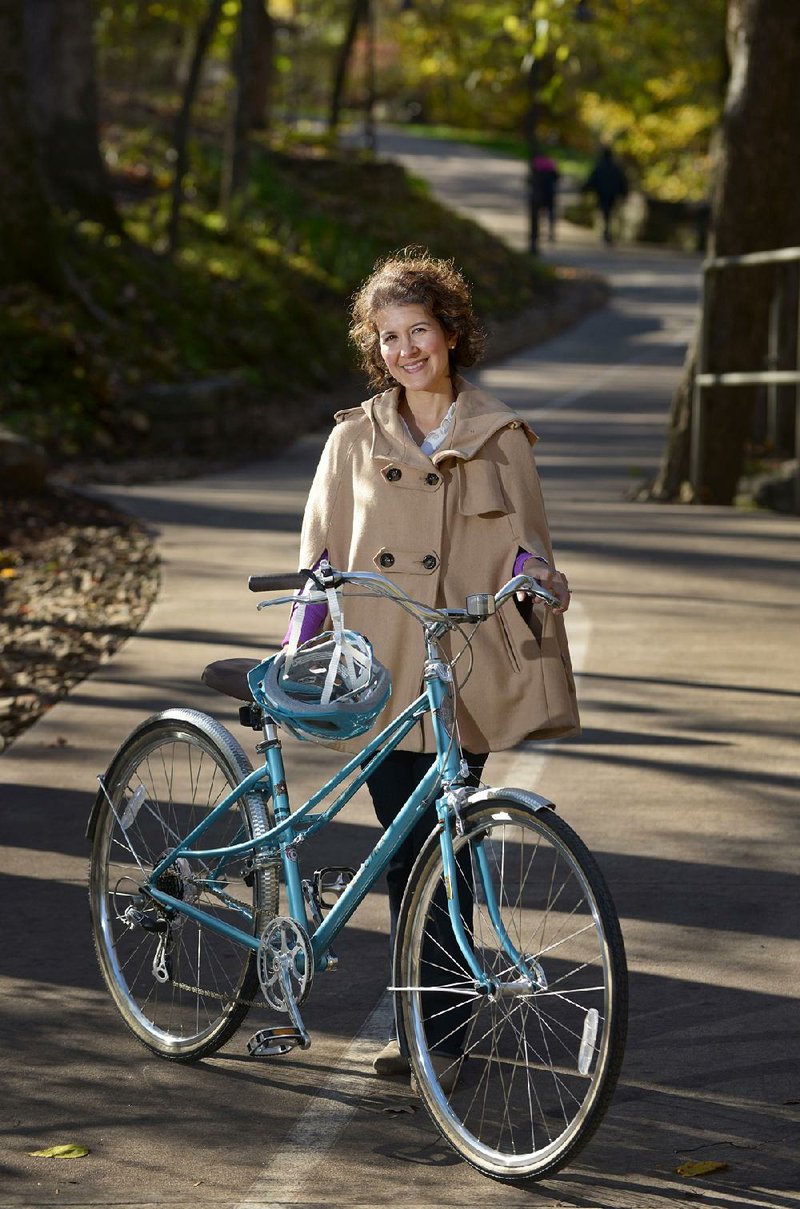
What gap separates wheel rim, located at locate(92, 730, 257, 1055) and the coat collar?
0.87m

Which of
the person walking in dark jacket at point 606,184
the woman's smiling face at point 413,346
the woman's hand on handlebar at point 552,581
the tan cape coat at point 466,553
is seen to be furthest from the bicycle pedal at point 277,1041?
the person walking in dark jacket at point 606,184

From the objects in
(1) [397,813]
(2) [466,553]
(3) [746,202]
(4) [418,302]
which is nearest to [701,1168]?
(1) [397,813]

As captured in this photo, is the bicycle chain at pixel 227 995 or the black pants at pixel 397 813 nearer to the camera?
the black pants at pixel 397 813

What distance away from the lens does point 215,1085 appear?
5.09 metres

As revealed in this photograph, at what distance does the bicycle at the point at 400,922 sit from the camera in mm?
4449

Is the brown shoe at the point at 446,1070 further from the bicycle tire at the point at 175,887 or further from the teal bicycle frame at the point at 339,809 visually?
the bicycle tire at the point at 175,887

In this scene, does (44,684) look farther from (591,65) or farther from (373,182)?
(591,65)

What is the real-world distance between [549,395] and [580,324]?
10.4 m

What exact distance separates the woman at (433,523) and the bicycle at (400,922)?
0.11 metres

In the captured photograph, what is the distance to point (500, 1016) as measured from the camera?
507cm

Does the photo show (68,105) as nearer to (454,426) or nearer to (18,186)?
(18,186)

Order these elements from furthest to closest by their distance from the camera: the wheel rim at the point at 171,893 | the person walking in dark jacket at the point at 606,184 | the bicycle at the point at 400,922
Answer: the person walking in dark jacket at the point at 606,184
the wheel rim at the point at 171,893
the bicycle at the point at 400,922

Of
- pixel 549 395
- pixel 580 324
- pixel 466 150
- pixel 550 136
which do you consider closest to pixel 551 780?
pixel 549 395

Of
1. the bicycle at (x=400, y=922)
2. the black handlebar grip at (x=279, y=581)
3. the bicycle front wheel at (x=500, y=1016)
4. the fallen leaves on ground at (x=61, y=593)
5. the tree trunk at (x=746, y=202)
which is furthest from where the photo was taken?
the tree trunk at (x=746, y=202)
